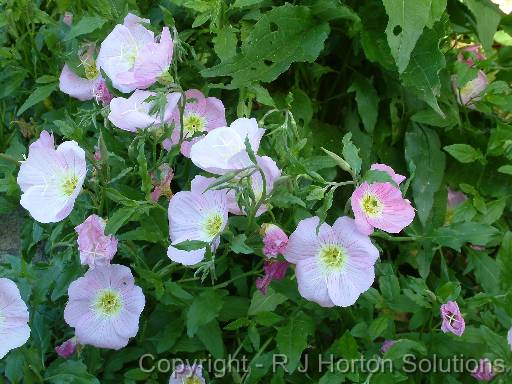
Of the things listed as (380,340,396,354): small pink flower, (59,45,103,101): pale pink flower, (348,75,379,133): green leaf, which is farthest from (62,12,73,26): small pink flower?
(380,340,396,354): small pink flower

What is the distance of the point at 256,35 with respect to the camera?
1479mm

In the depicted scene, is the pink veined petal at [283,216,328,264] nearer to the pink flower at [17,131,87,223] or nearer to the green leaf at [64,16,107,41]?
the pink flower at [17,131,87,223]

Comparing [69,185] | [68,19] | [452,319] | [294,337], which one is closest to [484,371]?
[452,319]

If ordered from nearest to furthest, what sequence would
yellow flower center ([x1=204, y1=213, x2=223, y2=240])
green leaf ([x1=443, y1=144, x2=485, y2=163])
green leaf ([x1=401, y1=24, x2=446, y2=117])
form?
yellow flower center ([x1=204, y1=213, x2=223, y2=240]), green leaf ([x1=401, y1=24, x2=446, y2=117]), green leaf ([x1=443, y1=144, x2=485, y2=163])

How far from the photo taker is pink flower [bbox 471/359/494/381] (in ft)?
4.16

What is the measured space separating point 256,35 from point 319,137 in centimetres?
30

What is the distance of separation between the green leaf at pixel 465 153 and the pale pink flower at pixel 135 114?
0.67 metres

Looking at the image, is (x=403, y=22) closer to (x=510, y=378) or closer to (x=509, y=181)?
(x=509, y=181)

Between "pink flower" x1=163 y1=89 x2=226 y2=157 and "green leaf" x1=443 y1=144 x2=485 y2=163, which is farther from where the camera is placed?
"green leaf" x1=443 y1=144 x2=485 y2=163

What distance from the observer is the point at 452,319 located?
1205 mm

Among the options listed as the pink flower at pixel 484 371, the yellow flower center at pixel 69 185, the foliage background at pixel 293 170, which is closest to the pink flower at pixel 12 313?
the foliage background at pixel 293 170

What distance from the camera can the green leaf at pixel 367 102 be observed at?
1621 mm

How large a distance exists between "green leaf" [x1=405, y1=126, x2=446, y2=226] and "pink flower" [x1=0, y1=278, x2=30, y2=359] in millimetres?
863

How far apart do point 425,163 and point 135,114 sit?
75 cm
